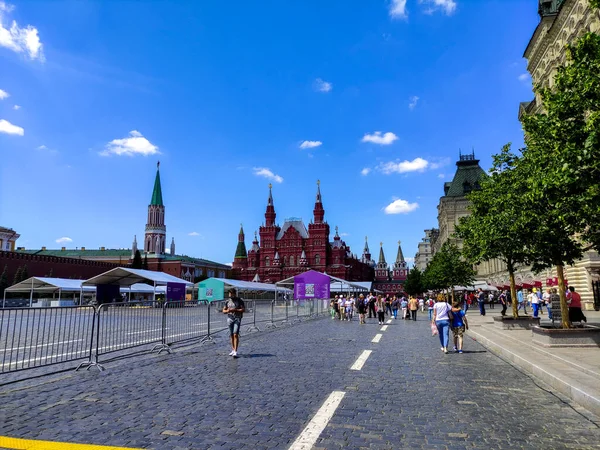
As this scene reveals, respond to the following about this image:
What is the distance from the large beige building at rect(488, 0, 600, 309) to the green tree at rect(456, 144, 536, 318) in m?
9.05

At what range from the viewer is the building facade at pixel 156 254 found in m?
121

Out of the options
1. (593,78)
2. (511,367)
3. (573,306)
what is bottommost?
(511,367)

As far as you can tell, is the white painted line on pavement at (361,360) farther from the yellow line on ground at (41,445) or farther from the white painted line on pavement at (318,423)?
the yellow line on ground at (41,445)

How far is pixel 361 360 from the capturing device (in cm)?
1050

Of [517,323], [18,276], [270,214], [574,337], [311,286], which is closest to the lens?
[574,337]

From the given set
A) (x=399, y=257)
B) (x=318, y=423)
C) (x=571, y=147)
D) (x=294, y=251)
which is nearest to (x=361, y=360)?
(x=318, y=423)

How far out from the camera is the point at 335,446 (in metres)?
→ 4.57

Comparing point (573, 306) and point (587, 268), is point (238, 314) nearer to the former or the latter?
point (573, 306)

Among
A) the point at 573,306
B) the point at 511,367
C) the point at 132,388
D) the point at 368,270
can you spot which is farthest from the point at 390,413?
the point at 368,270

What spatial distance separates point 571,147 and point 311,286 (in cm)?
2557

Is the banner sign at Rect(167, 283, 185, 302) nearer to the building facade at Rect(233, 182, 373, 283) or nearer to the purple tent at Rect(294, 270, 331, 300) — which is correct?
the purple tent at Rect(294, 270, 331, 300)

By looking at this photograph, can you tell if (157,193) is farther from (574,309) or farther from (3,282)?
(574,309)

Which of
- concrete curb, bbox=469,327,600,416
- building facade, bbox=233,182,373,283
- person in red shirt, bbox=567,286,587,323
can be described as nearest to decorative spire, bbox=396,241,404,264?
building facade, bbox=233,182,373,283

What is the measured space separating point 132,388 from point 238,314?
3954 millimetres
